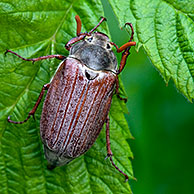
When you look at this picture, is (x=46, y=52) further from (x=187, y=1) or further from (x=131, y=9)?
(x=187, y=1)

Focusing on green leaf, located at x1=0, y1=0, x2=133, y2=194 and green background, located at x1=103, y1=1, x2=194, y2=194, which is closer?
green leaf, located at x1=0, y1=0, x2=133, y2=194

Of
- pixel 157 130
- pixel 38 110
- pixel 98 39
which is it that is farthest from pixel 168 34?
pixel 157 130

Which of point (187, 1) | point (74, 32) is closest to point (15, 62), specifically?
point (74, 32)

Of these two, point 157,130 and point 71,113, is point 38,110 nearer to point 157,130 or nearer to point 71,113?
point 71,113

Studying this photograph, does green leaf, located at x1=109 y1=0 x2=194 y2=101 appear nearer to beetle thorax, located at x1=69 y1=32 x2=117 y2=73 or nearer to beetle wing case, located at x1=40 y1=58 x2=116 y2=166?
beetle thorax, located at x1=69 y1=32 x2=117 y2=73

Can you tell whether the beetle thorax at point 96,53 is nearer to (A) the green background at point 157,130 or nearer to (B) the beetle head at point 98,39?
(B) the beetle head at point 98,39

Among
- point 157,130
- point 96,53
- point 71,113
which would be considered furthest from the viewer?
point 157,130

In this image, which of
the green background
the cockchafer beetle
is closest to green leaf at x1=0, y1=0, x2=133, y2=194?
the cockchafer beetle
